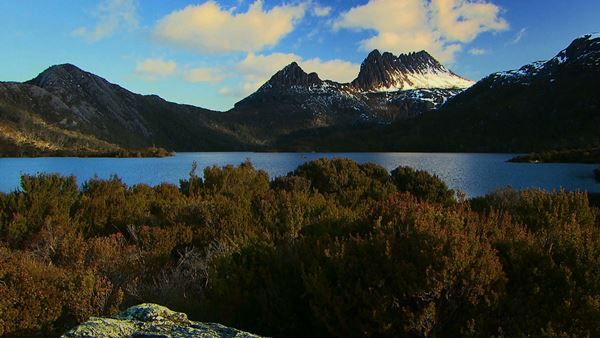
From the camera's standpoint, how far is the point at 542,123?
6417 inches

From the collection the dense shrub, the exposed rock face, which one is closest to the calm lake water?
the dense shrub

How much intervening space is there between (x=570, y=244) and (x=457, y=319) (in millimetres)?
1507

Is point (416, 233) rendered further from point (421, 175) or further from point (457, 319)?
point (421, 175)

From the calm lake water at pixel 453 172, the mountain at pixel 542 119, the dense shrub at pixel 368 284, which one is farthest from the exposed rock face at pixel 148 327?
the mountain at pixel 542 119

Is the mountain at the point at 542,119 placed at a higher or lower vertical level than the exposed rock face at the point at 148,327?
higher

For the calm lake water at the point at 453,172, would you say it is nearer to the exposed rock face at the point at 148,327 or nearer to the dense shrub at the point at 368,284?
the dense shrub at the point at 368,284

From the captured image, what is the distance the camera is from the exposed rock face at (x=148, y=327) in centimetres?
338

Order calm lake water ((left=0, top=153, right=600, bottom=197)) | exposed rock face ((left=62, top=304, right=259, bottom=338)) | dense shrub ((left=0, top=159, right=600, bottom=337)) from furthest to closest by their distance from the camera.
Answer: calm lake water ((left=0, top=153, right=600, bottom=197))
dense shrub ((left=0, top=159, right=600, bottom=337))
exposed rock face ((left=62, top=304, right=259, bottom=338))

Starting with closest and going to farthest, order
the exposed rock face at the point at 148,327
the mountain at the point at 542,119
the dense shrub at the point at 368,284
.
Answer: the exposed rock face at the point at 148,327 < the dense shrub at the point at 368,284 < the mountain at the point at 542,119

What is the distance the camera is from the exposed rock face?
11.1ft

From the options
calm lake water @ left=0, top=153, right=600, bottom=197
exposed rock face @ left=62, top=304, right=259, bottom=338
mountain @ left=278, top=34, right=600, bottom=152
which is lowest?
calm lake water @ left=0, top=153, right=600, bottom=197

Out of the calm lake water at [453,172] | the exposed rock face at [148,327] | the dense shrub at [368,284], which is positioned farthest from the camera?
the calm lake water at [453,172]

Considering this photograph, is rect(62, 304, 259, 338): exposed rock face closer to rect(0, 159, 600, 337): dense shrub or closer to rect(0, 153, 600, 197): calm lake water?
rect(0, 159, 600, 337): dense shrub

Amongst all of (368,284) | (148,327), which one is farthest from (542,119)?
(148,327)
